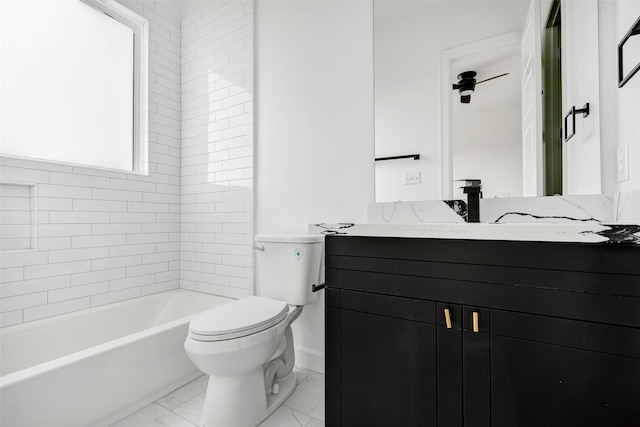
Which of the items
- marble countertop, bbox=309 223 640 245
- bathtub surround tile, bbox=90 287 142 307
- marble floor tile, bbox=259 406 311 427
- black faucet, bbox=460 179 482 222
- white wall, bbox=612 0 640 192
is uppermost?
white wall, bbox=612 0 640 192

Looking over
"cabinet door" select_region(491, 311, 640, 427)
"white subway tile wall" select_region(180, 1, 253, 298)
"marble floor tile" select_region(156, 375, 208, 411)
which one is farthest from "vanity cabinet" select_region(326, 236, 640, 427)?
"white subway tile wall" select_region(180, 1, 253, 298)

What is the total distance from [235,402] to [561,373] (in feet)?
4.01

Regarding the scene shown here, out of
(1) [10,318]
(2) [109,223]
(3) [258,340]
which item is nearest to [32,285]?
(1) [10,318]

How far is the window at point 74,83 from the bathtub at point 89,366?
3.35ft

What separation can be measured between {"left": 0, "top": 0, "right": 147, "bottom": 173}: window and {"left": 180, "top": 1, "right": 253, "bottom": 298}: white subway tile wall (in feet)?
1.15

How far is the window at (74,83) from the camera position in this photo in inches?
72.6

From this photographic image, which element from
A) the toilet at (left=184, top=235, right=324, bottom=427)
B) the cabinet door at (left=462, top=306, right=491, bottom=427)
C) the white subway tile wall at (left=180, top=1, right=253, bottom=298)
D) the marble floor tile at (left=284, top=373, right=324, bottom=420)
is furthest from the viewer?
the white subway tile wall at (left=180, top=1, right=253, bottom=298)

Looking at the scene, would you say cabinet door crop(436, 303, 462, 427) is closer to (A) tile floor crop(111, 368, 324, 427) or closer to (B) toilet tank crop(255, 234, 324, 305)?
(A) tile floor crop(111, 368, 324, 427)

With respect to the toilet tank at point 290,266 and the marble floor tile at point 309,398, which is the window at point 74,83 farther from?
the marble floor tile at point 309,398

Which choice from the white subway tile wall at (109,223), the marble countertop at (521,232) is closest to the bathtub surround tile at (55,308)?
the white subway tile wall at (109,223)

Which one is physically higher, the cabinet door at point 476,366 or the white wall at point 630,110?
the white wall at point 630,110

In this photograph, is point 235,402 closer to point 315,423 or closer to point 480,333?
point 315,423

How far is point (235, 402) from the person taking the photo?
1403 millimetres

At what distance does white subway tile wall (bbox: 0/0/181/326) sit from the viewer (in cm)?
180
